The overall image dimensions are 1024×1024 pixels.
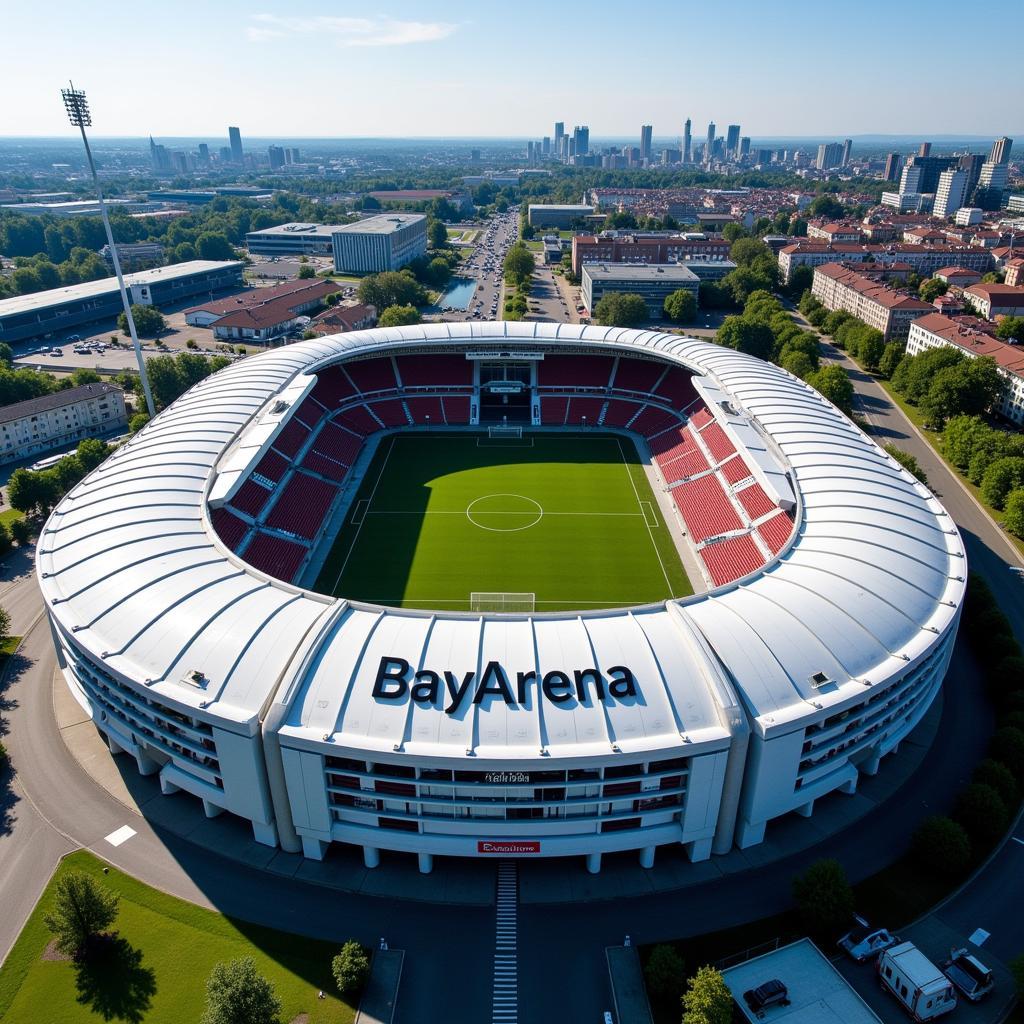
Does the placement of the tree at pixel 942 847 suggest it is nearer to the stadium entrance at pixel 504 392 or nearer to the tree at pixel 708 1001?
the tree at pixel 708 1001

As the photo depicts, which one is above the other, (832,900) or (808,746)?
(808,746)

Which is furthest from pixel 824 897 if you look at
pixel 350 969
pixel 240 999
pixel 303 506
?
pixel 303 506

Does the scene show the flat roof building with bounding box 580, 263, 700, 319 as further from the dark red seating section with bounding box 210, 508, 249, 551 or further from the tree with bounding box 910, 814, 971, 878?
the tree with bounding box 910, 814, 971, 878

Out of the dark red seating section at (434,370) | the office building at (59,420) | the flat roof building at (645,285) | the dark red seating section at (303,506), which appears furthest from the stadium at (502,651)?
the flat roof building at (645,285)

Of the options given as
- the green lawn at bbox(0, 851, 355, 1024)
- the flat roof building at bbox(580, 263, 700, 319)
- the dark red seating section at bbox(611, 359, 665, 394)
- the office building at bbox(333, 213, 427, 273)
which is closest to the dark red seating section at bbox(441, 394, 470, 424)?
the dark red seating section at bbox(611, 359, 665, 394)

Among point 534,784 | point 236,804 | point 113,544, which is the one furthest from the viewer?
point 113,544

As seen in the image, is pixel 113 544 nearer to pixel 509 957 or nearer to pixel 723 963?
pixel 509 957

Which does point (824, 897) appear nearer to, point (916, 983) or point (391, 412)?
point (916, 983)

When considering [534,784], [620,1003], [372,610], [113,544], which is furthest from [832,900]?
[113,544]
